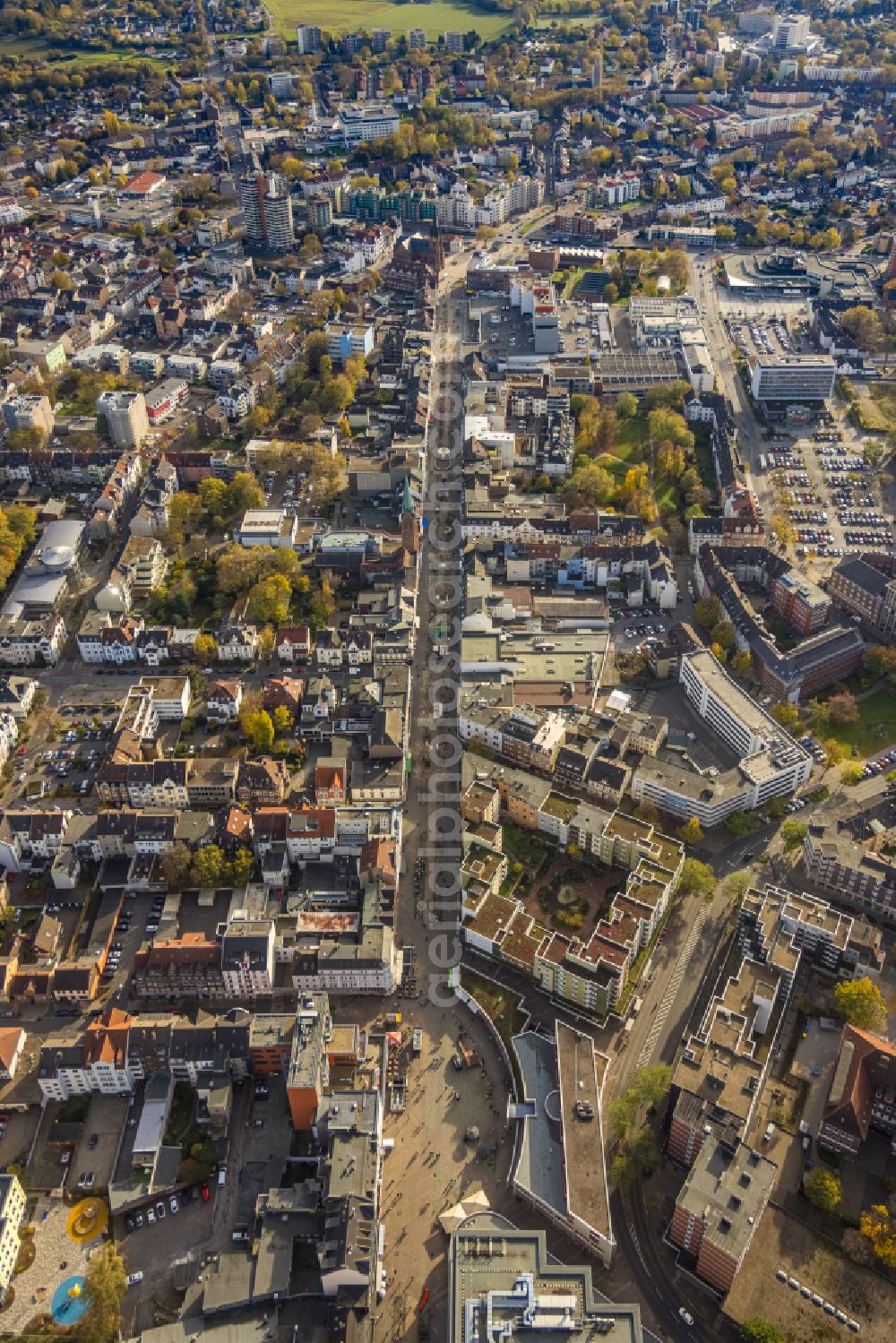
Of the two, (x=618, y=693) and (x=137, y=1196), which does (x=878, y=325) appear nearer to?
(x=618, y=693)

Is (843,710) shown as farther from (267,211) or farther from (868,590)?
(267,211)

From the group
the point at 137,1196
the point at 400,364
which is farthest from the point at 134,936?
the point at 400,364

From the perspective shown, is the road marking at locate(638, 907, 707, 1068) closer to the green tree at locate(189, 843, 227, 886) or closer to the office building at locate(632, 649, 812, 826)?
the office building at locate(632, 649, 812, 826)

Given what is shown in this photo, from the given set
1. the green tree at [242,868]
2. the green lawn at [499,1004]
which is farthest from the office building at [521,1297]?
the green tree at [242,868]

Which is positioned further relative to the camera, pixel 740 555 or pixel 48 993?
pixel 740 555

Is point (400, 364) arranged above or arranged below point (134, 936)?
above

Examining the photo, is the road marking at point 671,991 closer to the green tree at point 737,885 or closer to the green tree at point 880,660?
the green tree at point 737,885
